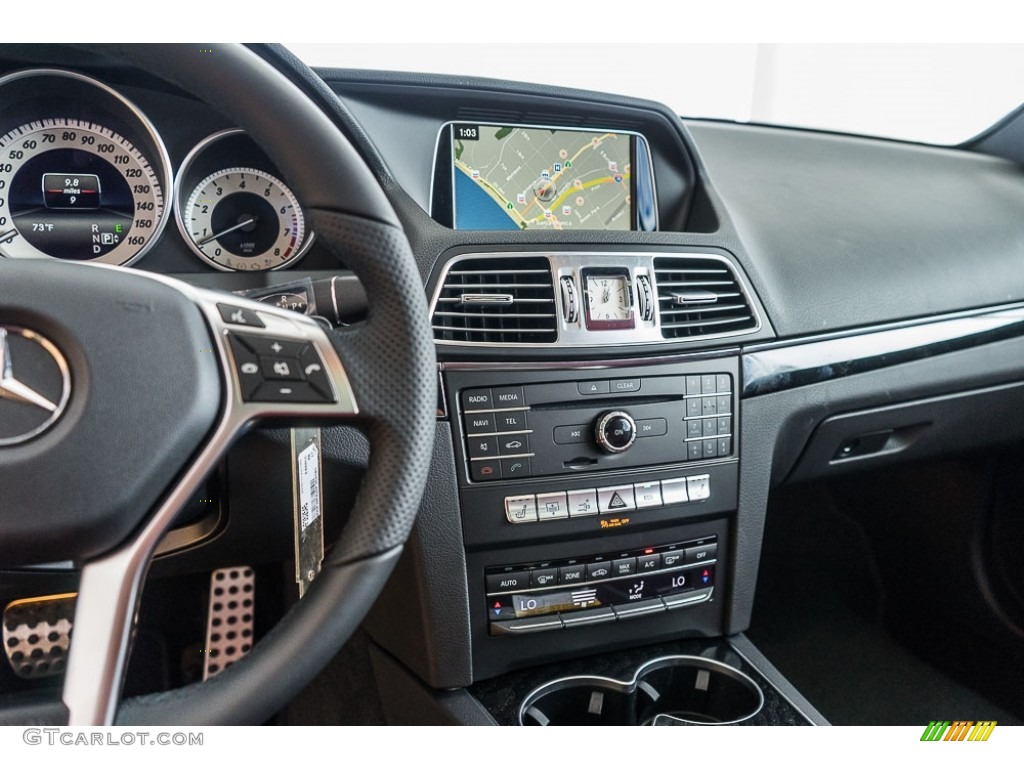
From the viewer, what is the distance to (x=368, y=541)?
0.68m

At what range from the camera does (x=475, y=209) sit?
110 cm

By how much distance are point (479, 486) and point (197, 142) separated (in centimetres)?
51

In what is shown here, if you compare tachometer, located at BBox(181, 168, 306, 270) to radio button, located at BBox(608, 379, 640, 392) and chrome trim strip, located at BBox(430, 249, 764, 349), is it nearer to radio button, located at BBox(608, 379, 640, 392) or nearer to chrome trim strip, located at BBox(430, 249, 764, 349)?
chrome trim strip, located at BBox(430, 249, 764, 349)

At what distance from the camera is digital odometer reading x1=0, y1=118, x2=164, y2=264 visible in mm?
922

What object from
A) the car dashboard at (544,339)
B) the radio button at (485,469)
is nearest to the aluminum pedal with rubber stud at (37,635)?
the car dashboard at (544,339)

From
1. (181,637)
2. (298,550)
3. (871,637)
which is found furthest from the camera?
(871,637)

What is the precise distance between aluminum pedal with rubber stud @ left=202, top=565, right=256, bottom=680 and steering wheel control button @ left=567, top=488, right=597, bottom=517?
43 centimetres

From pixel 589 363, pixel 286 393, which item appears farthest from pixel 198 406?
pixel 589 363

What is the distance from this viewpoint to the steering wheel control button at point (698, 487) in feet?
3.60

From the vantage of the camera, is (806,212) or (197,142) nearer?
(197,142)

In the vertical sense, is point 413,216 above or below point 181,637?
above

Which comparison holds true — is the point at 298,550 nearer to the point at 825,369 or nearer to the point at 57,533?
the point at 57,533

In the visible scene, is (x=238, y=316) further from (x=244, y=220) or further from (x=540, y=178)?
(x=540, y=178)

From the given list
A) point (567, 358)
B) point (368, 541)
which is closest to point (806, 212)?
point (567, 358)
